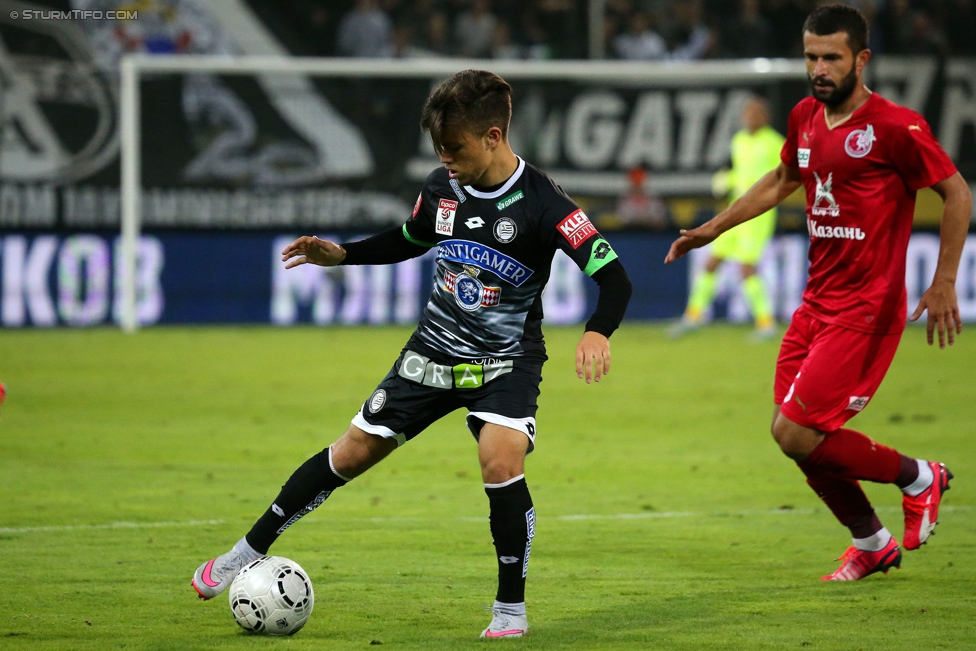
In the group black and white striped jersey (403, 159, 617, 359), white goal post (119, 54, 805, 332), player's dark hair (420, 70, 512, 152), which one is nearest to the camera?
player's dark hair (420, 70, 512, 152)

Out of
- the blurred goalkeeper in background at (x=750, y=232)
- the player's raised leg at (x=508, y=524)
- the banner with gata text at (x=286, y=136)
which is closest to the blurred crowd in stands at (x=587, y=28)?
the banner with gata text at (x=286, y=136)

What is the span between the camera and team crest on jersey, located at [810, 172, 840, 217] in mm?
5227

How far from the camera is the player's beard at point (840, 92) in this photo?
16.7 ft

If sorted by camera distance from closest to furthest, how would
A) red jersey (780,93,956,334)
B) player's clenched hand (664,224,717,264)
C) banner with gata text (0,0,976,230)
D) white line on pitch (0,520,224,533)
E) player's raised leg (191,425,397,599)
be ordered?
player's raised leg (191,425,397,599) < red jersey (780,93,956,334) < player's clenched hand (664,224,717,264) < white line on pitch (0,520,224,533) < banner with gata text (0,0,976,230)

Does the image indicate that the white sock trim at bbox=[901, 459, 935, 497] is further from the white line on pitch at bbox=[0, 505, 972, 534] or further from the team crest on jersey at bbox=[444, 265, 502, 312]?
the team crest on jersey at bbox=[444, 265, 502, 312]

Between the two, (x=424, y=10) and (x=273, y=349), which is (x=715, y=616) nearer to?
(x=273, y=349)

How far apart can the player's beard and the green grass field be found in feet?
6.18

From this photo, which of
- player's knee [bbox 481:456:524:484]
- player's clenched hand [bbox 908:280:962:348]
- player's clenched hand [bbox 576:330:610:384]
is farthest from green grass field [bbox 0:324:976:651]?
player's clenched hand [bbox 908:280:962:348]

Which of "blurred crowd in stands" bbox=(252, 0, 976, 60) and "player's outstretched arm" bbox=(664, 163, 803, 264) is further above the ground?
"player's outstretched arm" bbox=(664, 163, 803, 264)

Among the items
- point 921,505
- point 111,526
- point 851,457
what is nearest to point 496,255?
point 851,457

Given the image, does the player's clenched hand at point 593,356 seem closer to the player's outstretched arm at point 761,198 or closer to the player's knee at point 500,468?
the player's knee at point 500,468

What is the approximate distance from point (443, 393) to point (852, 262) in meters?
1.71

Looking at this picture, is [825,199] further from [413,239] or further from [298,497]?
[298,497]

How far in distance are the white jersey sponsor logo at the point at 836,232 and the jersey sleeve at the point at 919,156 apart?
0.28 metres
